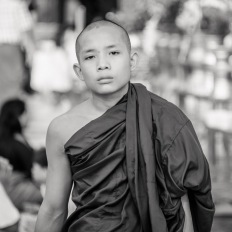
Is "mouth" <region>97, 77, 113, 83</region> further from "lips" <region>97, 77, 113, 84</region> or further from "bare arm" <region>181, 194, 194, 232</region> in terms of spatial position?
"bare arm" <region>181, 194, 194, 232</region>

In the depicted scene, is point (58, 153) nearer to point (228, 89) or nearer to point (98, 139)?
point (98, 139)

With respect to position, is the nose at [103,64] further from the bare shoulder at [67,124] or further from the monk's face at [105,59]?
the bare shoulder at [67,124]

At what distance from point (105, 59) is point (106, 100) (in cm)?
19

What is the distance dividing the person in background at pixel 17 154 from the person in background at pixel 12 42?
2716 mm

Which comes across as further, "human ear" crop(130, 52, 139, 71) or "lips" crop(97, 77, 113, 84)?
"human ear" crop(130, 52, 139, 71)

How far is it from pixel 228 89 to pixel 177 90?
93.8 inches

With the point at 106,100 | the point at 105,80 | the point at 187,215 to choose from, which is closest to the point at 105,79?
the point at 105,80

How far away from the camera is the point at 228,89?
278 inches

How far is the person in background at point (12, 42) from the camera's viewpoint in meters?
8.36

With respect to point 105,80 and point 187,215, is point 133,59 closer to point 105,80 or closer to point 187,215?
point 105,80

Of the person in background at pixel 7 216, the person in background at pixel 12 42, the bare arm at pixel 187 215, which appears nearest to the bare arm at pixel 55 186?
the bare arm at pixel 187 215

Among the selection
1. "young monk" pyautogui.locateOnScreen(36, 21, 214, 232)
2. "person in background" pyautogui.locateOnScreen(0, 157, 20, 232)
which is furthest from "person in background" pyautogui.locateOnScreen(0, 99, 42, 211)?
"young monk" pyautogui.locateOnScreen(36, 21, 214, 232)

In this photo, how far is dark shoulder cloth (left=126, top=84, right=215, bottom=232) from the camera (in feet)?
8.81

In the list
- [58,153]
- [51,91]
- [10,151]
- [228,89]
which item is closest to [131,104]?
[58,153]
